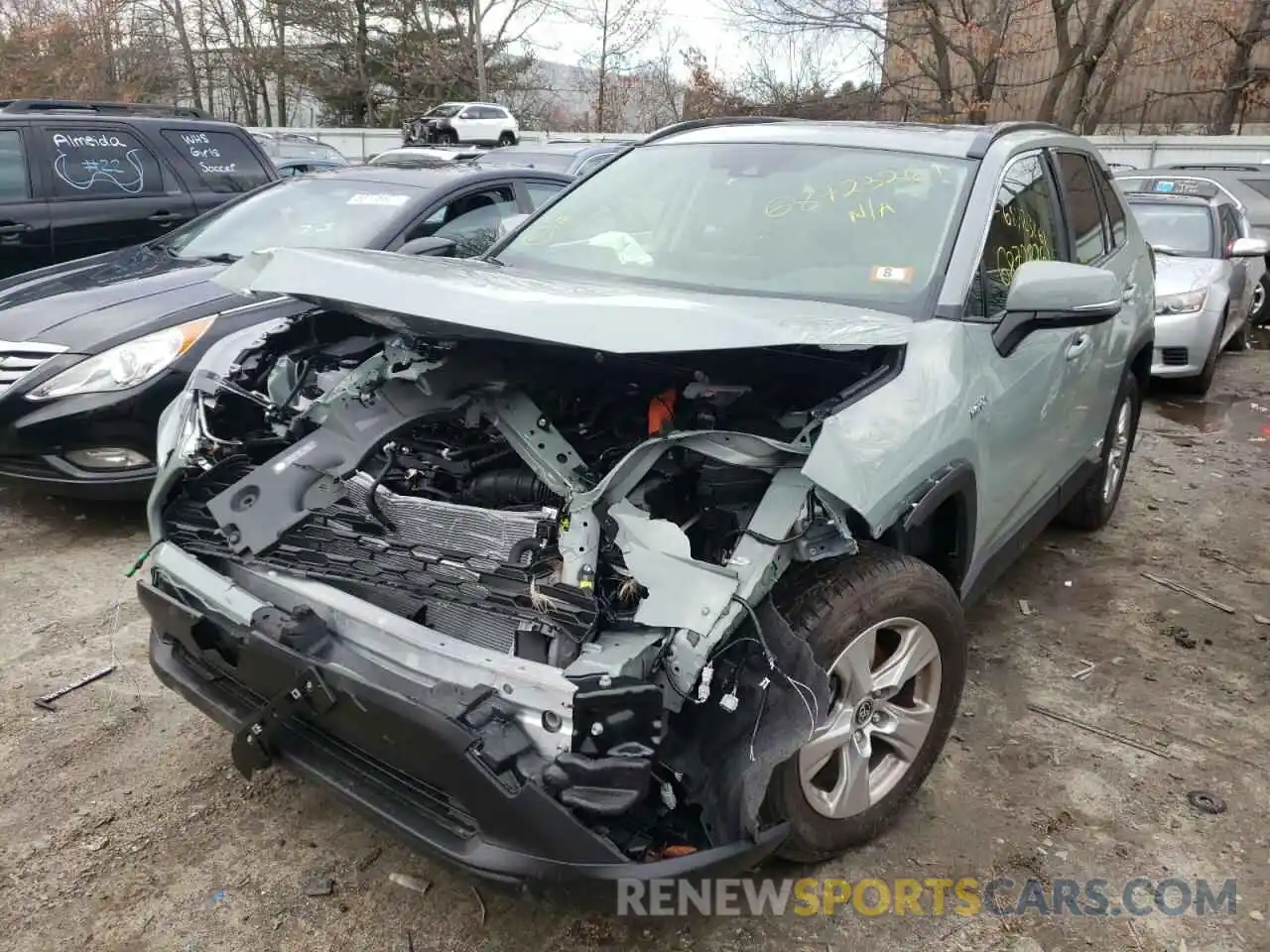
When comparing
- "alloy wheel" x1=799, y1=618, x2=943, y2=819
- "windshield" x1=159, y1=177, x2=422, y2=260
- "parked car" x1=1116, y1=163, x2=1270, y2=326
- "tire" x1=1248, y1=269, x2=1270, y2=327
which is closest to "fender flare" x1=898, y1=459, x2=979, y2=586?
"alloy wheel" x1=799, y1=618, x2=943, y2=819

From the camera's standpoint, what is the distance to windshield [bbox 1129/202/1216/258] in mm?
7961

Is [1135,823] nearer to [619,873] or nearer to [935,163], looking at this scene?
[619,873]

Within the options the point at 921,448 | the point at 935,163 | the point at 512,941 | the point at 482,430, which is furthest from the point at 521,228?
the point at 512,941

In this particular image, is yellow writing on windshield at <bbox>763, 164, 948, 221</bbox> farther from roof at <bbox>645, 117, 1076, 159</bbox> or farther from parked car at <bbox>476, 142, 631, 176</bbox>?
parked car at <bbox>476, 142, 631, 176</bbox>

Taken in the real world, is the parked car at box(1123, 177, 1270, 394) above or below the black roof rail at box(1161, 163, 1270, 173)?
below

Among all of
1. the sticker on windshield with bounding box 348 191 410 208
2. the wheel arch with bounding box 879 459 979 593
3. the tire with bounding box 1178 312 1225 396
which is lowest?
the tire with bounding box 1178 312 1225 396

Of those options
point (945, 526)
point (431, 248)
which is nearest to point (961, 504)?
point (945, 526)

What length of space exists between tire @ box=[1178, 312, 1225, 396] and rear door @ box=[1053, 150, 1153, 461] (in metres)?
3.73

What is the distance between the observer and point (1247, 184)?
11898 millimetres

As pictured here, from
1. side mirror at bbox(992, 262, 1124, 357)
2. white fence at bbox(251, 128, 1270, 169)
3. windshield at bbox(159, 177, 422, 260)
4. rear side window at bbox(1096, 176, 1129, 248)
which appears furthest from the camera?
white fence at bbox(251, 128, 1270, 169)

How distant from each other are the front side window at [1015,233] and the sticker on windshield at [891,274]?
0.62ft

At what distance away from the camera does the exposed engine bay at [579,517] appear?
6.12ft

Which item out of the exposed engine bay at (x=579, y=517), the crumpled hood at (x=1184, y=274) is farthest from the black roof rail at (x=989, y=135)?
the crumpled hood at (x=1184, y=274)

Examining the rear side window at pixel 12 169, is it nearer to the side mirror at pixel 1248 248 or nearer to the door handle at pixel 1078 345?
the door handle at pixel 1078 345
